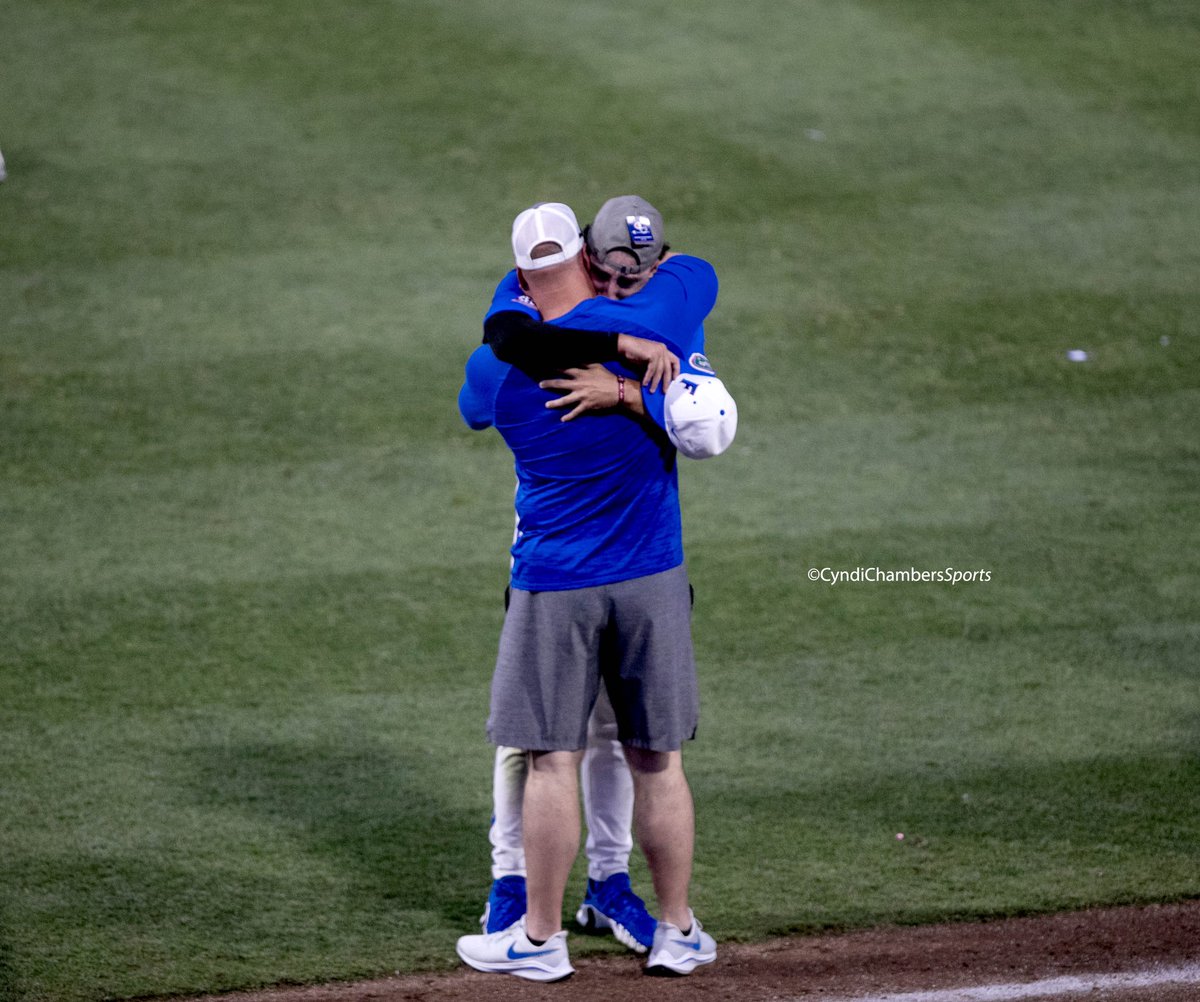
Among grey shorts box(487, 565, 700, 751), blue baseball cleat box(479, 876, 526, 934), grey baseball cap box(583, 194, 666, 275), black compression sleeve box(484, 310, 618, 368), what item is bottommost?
blue baseball cleat box(479, 876, 526, 934)

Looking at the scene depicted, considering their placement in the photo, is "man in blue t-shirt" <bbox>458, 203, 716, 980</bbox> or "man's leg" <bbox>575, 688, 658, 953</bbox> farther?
"man's leg" <bbox>575, 688, 658, 953</bbox>

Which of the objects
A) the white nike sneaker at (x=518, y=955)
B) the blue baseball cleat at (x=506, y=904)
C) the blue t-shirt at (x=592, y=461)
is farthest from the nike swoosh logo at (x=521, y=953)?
the blue t-shirt at (x=592, y=461)

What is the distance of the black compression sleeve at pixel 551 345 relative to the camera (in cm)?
393

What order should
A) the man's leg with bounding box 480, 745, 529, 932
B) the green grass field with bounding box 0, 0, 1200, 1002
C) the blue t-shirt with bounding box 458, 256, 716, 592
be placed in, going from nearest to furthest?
the blue t-shirt with bounding box 458, 256, 716, 592 → the man's leg with bounding box 480, 745, 529, 932 → the green grass field with bounding box 0, 0, 1200, 1002

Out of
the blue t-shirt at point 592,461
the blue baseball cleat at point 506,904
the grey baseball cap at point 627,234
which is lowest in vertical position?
the blue baseball cleat at point 506,904

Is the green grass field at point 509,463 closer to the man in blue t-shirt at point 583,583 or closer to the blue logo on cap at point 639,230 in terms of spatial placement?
the man in blue t-shirt at point 583,583

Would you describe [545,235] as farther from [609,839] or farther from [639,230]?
[609,839]

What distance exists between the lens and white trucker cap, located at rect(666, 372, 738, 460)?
387 cm

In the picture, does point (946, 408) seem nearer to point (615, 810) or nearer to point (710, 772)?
point (710, 772)

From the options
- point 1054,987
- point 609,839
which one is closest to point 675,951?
point 609,839

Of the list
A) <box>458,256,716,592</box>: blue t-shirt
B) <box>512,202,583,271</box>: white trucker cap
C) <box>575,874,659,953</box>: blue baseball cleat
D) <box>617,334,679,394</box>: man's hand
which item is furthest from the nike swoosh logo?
<box>512,202,583,271</box>: white trucker cap

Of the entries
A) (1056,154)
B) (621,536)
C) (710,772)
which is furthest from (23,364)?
(1056,154)

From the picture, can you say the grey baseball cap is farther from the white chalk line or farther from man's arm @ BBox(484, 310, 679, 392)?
the white chalk line

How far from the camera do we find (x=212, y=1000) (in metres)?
4.20
